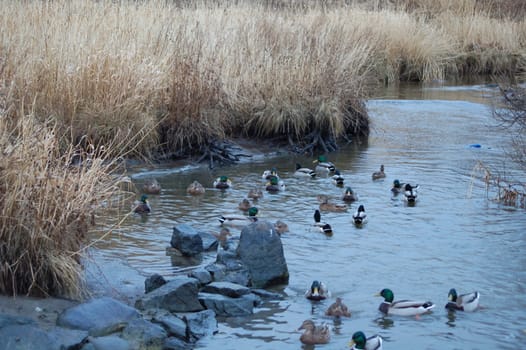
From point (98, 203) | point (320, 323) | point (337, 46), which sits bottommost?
point (320, 323)

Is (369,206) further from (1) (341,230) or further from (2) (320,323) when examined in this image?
(2) (320,323)

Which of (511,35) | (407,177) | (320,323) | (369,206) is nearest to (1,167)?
(320,323)

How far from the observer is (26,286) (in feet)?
22.6

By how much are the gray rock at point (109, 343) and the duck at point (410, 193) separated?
614 cm

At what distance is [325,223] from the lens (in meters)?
10.3

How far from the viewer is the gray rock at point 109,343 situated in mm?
6301

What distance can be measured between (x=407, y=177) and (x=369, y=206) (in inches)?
77.4

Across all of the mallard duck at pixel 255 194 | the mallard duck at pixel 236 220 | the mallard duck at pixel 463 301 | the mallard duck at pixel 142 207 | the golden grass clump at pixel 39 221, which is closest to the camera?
the golden grass clump at pixel 39 221

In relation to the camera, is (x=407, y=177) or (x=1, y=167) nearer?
(x=1, y=167)

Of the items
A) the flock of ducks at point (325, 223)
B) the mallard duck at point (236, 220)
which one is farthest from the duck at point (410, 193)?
the mallard duck at point (236, 220)

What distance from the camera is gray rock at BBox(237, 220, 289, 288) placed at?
832 cm

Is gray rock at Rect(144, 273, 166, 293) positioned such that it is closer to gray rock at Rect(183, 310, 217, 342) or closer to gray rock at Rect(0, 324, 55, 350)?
gray rock at Rect(183, 310, 217, 342)

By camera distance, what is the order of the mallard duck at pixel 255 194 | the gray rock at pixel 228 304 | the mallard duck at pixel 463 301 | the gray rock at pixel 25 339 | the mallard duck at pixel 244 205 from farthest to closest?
the mallard duck at pixel 255 194 < the mallard duck at pixel 244 205 < the mallard duck at pixel 463 301 < the gray rock at pixel 228 304 < the gray rock at pixel 25 339

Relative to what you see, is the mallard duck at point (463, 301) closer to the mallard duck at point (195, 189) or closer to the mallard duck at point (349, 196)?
the mallard duck at point (349, 196)
